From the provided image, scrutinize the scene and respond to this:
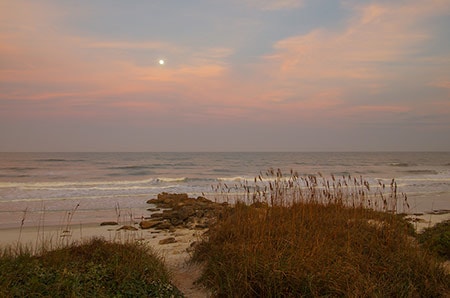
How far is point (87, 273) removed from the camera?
16.1ft

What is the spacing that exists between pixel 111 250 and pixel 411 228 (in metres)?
6.75

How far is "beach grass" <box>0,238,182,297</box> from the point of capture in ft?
14.5

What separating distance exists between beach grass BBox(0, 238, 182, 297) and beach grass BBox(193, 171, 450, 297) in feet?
3.10

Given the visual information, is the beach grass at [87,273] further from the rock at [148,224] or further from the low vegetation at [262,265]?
the rock at [148,224]

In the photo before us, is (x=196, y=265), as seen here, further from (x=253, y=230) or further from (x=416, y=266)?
(x=416, y=266)

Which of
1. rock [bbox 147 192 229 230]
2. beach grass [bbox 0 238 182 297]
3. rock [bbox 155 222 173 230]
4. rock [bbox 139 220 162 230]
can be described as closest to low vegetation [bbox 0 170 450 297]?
beach grass [bbox 0 238 182 297]

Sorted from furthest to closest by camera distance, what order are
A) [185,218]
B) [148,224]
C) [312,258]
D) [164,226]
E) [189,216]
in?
1. [189,216]
2. [185,218]
3. [148,224]
4. [164,226]
5. [312,258]

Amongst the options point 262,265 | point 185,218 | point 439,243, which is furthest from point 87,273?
point 185,218

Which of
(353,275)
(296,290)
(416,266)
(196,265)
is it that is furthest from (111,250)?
(416,266)

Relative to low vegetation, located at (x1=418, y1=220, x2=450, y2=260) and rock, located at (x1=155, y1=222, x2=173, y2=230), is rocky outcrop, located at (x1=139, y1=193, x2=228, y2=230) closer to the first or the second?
rock, located at (x1=155, y1=222, x2=173, y2=230)

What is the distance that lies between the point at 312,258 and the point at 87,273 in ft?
10.6

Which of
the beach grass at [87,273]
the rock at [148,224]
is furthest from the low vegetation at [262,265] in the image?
the rock at [148,224]

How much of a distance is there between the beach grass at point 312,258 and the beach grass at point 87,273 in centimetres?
94

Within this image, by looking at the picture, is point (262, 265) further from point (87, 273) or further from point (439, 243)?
point (439, 243)
